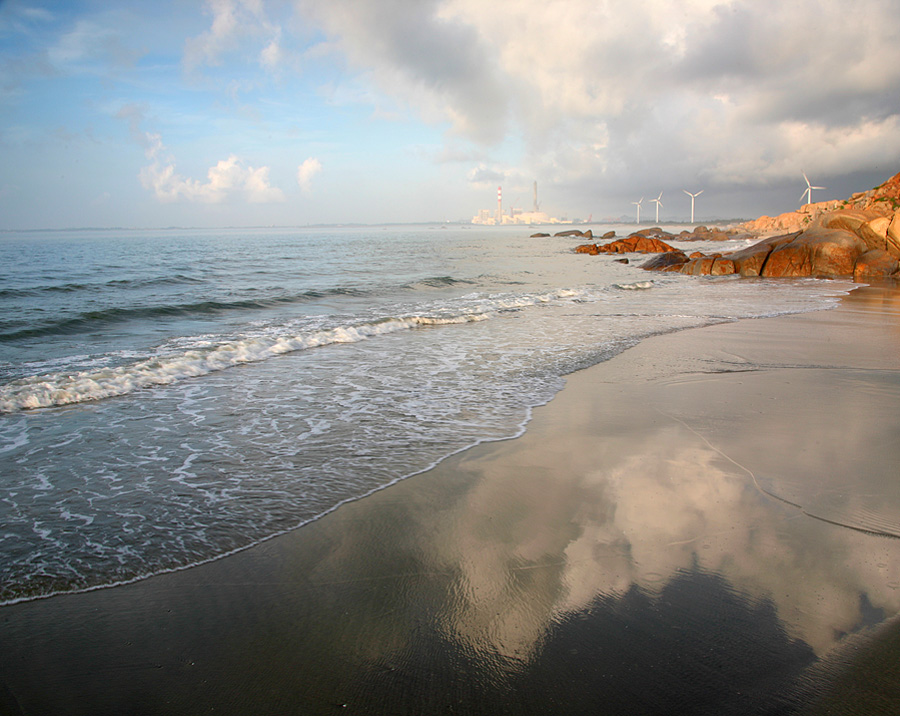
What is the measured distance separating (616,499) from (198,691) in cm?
256

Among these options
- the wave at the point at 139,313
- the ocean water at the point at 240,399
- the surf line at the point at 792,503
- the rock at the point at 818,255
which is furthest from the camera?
the rock at the point at 818,255

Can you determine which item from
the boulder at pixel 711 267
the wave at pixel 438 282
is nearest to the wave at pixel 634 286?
the boulder at pixel 711 267

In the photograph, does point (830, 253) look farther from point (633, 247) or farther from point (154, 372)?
point (154, 372)

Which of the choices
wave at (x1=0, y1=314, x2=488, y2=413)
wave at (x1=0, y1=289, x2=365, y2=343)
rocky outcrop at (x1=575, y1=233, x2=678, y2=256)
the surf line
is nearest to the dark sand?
the surf line

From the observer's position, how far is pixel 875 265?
18.7 metres

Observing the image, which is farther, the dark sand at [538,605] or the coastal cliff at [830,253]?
the coastal cliff at [830,253]

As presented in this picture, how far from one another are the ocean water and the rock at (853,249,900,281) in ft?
→ 16.1

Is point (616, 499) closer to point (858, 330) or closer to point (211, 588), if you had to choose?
point (211, 588)

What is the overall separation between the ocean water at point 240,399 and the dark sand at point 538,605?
455 mm

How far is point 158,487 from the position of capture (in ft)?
12.7

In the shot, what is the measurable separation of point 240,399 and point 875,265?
21967 millimetres

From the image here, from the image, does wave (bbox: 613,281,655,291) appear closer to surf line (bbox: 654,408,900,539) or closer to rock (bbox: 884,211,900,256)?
rock (bbox: 884,211,900,256)

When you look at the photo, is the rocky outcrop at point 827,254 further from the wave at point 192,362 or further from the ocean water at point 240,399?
the wave at point 192,362

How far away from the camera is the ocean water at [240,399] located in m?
3.32
